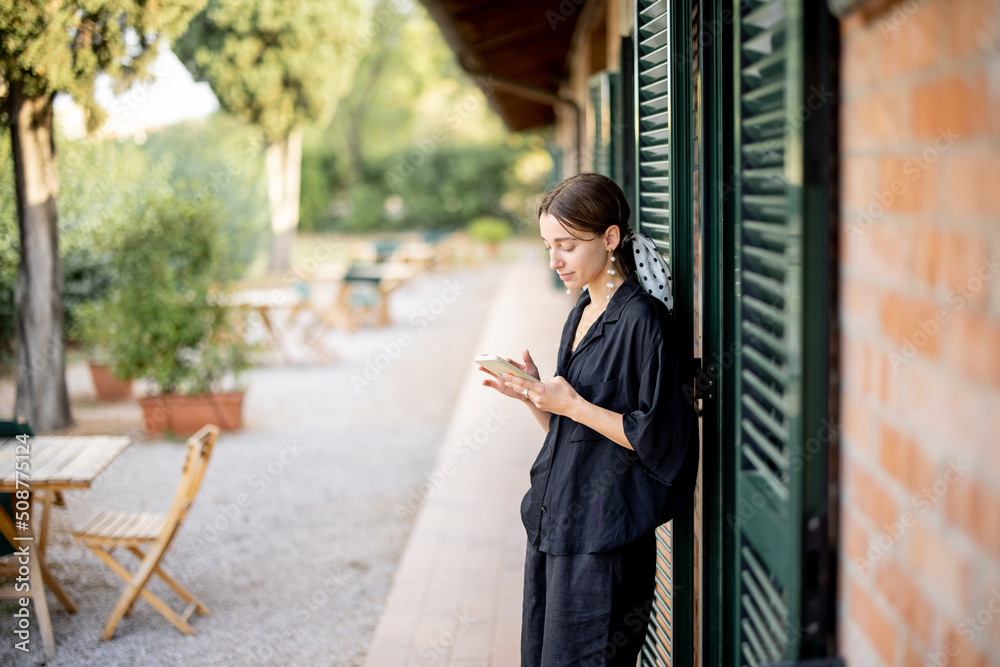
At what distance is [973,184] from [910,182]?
0.43ft

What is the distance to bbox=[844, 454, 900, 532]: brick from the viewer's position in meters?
1.15

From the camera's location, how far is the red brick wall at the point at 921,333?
0.94 m

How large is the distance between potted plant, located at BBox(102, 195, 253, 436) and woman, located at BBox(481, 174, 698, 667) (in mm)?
5935

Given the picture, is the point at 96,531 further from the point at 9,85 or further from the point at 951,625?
the point at 951,625

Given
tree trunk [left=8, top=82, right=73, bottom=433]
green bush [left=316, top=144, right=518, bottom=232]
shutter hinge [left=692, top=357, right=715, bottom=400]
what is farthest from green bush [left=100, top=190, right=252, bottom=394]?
green bush [left=316, top=144, right=518, bottom=232]

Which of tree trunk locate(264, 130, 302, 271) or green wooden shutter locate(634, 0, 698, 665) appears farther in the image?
tree trunk locate(264, 130, 302, 271)

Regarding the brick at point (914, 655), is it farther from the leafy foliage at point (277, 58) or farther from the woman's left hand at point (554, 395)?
the leafy foliage at point (277, 58)

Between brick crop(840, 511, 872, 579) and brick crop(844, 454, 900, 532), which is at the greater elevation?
brick crop(844, 454, 900, 532)

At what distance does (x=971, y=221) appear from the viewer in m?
0.95

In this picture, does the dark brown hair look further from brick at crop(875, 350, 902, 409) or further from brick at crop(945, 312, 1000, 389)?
brick at crop(945, 312, 1000, 389)

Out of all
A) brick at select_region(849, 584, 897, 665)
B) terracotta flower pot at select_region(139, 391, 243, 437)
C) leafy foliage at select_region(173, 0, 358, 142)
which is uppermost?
leafy foliage at select_region(173, 0, 358, 142)

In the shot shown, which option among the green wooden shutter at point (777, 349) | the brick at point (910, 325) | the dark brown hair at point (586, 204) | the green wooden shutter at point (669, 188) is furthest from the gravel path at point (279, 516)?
the brick at point (910, 325)

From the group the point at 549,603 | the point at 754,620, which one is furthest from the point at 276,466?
the point at 754,620

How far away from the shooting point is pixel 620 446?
2.09m
